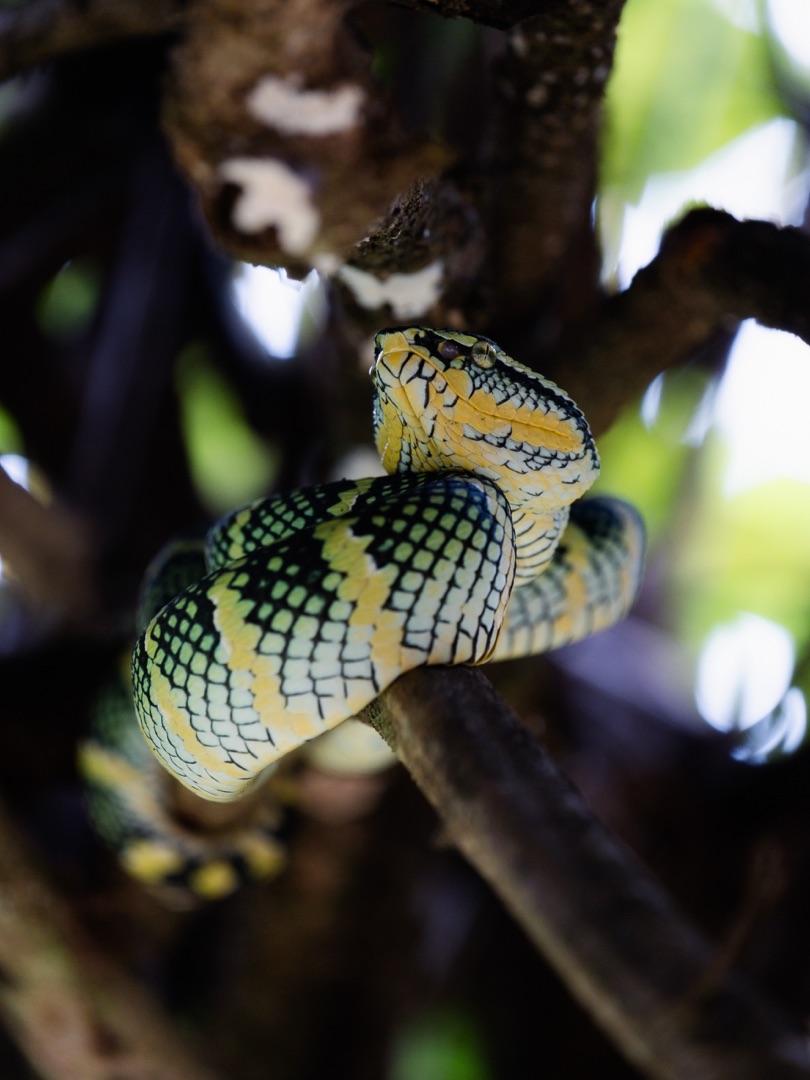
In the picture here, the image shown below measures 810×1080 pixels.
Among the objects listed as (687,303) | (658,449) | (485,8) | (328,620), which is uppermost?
(485,8)

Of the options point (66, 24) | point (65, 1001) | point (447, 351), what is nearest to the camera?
point (447, 351)

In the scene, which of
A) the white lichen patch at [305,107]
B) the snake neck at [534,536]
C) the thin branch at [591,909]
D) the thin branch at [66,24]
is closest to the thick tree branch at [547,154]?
the white lichen patch at [305,107]

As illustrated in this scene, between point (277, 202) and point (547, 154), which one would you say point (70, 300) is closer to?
point (547, 154)

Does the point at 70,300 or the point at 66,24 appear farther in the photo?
the point at 70,300

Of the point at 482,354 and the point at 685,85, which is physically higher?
the point at 482,354

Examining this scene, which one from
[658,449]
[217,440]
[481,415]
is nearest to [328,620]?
[481,415]

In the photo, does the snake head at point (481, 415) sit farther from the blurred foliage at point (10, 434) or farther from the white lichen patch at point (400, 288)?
the blurred foliage at point (10, 434)

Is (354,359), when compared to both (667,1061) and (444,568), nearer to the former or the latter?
(444,568)

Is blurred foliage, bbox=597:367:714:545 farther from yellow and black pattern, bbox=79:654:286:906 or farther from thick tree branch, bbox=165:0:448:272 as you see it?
yellow and black pattern, bbox=79:654:286:906

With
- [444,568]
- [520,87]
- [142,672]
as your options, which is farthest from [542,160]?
[142,672]
